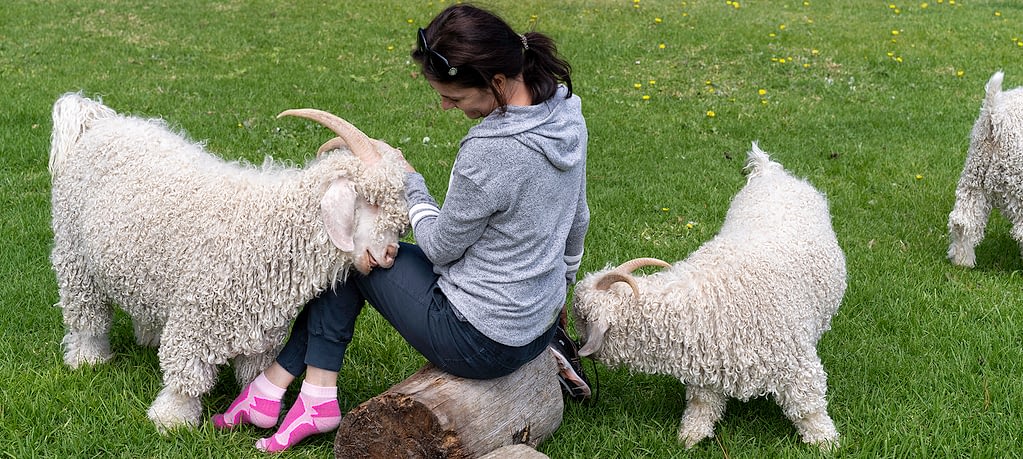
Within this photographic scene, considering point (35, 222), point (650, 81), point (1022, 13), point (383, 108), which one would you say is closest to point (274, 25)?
point (383, 108)

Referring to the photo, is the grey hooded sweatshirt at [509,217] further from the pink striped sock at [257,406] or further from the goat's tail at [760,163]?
the goat's tail at [760,163]

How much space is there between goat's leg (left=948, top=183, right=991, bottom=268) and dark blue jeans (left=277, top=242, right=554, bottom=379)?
10.7 feet

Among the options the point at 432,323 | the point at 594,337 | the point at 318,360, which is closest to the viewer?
the point at 432,323

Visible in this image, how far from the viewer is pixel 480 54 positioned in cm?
309

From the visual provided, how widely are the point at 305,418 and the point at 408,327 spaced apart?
23.2 inches

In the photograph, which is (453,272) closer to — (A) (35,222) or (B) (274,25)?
(A) (35,222)

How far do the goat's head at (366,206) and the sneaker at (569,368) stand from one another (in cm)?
92

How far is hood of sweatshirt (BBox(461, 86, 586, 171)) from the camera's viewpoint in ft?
10.3

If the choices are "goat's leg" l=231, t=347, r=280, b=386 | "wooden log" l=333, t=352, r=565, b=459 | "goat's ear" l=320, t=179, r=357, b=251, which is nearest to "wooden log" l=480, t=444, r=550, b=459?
"wooden log" l=333, t=352, r=565, b=459

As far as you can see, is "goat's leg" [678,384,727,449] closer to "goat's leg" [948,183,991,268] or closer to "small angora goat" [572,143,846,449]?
"small angora goat" [572,143,846,449]

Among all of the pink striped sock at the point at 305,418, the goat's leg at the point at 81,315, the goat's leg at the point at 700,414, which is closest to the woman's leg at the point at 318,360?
the pink striped sock at the point at 305,418

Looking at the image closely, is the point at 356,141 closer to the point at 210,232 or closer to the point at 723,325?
the point at 210,232

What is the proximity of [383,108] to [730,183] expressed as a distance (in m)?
3.49

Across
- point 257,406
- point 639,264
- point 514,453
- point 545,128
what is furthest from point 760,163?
point 257,406
